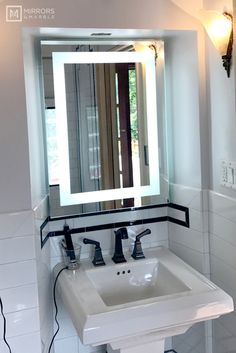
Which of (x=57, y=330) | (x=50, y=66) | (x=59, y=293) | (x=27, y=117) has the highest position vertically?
(x=50, y=66)

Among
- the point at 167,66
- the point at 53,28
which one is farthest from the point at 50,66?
the point at 167,66

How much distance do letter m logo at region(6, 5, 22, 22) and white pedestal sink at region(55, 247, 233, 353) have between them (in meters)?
1.14

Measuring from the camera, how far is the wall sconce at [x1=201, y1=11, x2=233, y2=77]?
5.88 ft

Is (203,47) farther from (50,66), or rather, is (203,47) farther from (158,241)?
(158,241)

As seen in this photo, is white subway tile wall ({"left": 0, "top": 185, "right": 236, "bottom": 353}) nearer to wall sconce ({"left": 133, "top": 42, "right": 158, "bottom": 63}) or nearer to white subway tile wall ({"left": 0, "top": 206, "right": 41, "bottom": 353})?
white subway tile wall ({"left": 0, "top": 206, "right": 41, "bottom": 353})

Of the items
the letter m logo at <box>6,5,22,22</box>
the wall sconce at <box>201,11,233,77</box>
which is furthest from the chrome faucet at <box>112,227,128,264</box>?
the letter m logo at <box>6,5,22,22</box>

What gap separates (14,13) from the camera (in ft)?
5.70

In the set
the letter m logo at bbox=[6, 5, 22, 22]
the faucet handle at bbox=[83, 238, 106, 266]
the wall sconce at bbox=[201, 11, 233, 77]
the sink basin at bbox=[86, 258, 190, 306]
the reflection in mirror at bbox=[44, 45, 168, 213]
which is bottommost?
the sink basin at bbox=[86, 258, 190, 306]

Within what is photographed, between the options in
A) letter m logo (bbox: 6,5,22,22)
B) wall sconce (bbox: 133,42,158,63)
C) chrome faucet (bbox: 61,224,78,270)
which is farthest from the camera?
wall sconce (bbox: 133,42,158,63)

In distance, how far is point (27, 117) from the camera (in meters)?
1.78

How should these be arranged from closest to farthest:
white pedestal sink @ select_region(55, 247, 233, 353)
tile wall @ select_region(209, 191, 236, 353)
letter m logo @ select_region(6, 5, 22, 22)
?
white pedestal sink @ select_region(55, 247, 233, 353) < letter m logo @ select_region(6, 5, 22, 22) < tile wall @ select_region(209, 191, 236, 353)

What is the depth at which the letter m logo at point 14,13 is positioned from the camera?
1.73 meters

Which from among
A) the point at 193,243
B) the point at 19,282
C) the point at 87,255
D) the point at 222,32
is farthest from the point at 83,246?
the point at 222,32

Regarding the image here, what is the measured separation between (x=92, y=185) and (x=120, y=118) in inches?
14.7
